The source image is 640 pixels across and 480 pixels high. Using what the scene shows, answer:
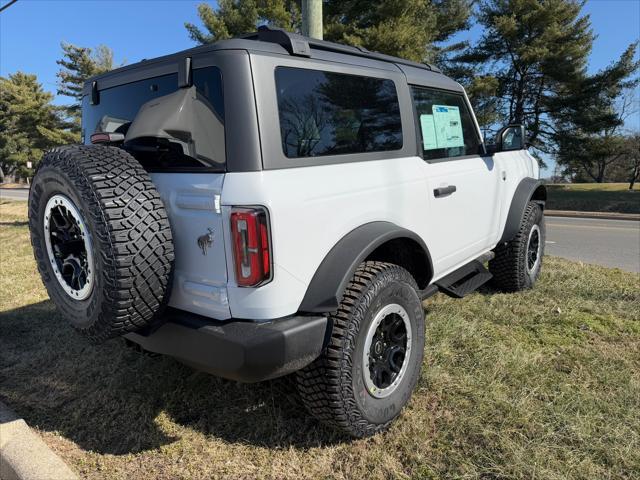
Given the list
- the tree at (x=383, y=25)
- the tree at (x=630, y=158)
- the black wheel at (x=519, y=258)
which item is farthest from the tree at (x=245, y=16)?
the tree at (x=630, y=158)

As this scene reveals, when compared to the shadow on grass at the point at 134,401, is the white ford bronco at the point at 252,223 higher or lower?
higher

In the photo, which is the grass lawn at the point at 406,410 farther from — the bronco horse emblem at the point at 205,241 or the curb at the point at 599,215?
the curb at the point at 599,215

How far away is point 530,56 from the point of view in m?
19.5

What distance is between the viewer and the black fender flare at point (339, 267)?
7.02 feet

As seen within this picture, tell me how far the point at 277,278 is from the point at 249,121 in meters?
0.69

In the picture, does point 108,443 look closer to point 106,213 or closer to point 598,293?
point 106,213

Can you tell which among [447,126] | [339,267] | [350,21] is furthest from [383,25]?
[339,267]

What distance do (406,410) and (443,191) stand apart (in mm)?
1425

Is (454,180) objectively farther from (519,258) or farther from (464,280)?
(519,258)

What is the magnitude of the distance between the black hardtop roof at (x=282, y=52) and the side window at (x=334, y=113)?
0.33ft

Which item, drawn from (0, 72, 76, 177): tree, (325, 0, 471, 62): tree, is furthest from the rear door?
(0, 72, 76, 177): tree

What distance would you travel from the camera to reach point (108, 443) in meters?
2.57

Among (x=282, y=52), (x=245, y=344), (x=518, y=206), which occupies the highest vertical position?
(x=282, y=52)

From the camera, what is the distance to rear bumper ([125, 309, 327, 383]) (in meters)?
1.96
